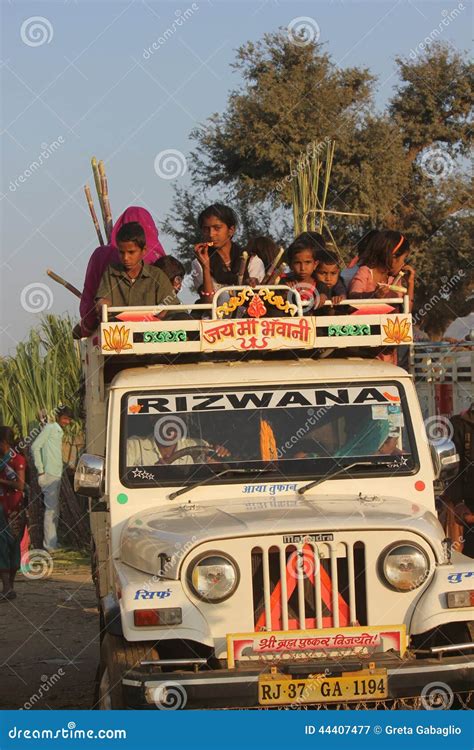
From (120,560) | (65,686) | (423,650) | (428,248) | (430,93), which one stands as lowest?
(65,686)

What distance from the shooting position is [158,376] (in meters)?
7.35

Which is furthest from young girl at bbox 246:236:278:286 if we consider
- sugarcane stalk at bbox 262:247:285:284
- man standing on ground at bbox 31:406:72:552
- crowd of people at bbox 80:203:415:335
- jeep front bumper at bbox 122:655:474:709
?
man standing on ground at bbox 31:406:72:552

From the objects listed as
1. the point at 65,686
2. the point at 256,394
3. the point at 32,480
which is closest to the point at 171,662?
the point at 256,394

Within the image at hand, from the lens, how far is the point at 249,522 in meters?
6.27

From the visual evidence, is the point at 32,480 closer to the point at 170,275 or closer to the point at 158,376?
the point at 170,275

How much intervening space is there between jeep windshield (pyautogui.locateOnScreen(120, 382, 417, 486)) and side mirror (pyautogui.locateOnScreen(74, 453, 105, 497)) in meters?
0.16

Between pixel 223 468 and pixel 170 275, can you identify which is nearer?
pixel 223 468

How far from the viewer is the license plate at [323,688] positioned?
591 centimetres

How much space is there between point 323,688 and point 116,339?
2.39 metres

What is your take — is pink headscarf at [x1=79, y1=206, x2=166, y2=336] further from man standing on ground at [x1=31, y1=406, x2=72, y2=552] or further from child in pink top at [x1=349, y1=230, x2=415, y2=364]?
man standing on ground at [x1=31, y1=406, x2=72, y2=552]

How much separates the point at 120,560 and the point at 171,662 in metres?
0.91

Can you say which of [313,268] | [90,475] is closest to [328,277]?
[313,268]

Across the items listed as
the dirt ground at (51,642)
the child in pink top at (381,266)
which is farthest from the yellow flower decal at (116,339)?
the dirt ground at (51,642)

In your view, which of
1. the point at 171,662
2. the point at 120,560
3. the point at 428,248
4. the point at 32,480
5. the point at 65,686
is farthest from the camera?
the point at 428,248
